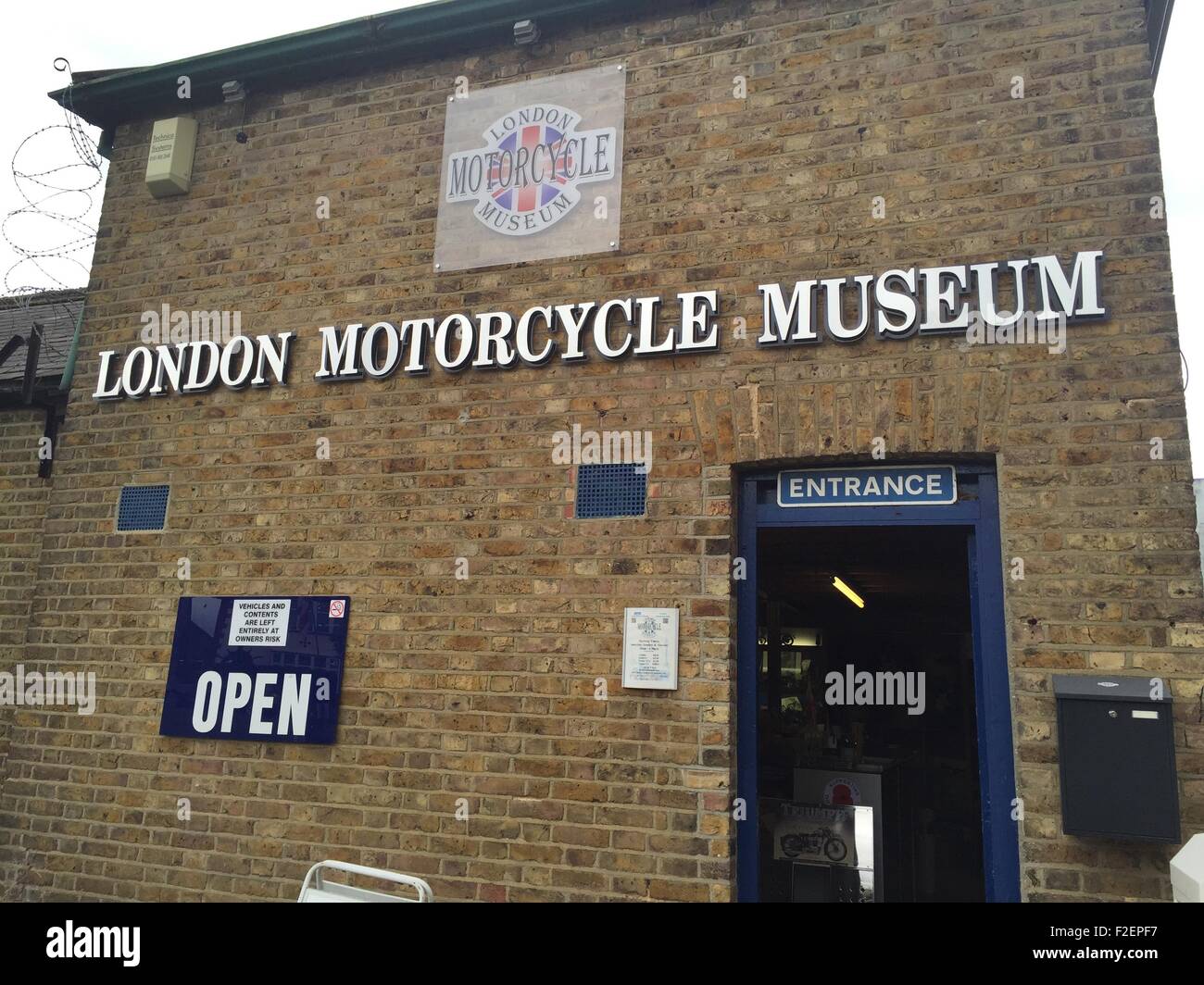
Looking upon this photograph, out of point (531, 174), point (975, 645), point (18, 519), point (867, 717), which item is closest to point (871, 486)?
point (975, 645)

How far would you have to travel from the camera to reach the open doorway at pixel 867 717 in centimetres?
631

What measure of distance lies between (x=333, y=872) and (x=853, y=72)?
468 cm

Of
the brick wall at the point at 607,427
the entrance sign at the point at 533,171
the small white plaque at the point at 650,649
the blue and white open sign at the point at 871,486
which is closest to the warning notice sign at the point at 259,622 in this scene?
the brick wall at the point at 607,427

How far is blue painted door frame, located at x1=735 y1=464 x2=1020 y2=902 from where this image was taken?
3670 mm

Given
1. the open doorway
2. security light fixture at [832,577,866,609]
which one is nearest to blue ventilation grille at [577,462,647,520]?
the open doorway

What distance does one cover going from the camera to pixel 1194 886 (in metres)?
2.63

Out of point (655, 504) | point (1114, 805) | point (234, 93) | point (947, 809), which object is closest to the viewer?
point (1114, 805)

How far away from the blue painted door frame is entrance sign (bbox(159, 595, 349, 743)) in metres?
2.07

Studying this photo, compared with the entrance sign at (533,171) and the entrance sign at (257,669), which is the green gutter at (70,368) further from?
the entrance sign at (533,171)

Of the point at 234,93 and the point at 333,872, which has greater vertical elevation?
the point at 234,93

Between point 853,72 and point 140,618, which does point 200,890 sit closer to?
point 140,618

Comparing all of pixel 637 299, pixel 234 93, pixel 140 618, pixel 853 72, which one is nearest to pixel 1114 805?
pixel 637 299

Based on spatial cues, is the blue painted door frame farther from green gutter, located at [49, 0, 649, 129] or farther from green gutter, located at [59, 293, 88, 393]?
green gutter, located at [59, 293, 88, 393]

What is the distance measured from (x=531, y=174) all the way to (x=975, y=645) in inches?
130
